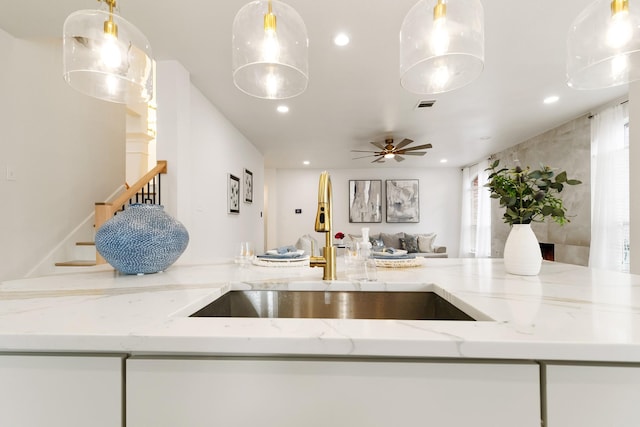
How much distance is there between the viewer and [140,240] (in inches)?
39.1

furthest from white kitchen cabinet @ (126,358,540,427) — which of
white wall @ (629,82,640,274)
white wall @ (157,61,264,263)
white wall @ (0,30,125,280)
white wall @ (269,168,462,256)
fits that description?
white wall @ (269,168,462,256)

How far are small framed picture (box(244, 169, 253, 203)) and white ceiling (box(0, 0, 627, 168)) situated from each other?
61 centimetres

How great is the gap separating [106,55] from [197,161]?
2.08m

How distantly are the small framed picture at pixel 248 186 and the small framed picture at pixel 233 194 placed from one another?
1.33ft

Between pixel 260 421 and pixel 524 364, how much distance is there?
0.44 m

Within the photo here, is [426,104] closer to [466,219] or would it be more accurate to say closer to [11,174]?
[11,174]

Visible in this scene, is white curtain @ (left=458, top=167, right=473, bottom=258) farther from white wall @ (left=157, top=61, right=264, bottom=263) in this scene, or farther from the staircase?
the staircase

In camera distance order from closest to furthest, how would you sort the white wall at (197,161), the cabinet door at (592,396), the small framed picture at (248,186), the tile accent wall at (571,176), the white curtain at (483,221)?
1. the cabinet door at (592,396)
2. the white wall at (197,161)
3. the tile accent wall at (571,176)
4. the small framed picture at (248,186)
5. the white curtain at (483,221)

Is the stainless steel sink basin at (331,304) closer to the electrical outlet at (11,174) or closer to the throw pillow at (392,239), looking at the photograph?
the electrical outlet at (11,174)

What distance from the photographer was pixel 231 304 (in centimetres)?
98

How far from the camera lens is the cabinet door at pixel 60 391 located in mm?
511

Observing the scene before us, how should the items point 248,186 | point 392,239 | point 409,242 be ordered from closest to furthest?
point 248,186, point 409,242, point 392,239

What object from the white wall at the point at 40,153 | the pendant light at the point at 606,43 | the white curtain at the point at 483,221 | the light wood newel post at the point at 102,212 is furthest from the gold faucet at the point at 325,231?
the white curtain at the point at 483,221

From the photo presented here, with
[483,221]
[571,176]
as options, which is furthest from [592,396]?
[483,221]
